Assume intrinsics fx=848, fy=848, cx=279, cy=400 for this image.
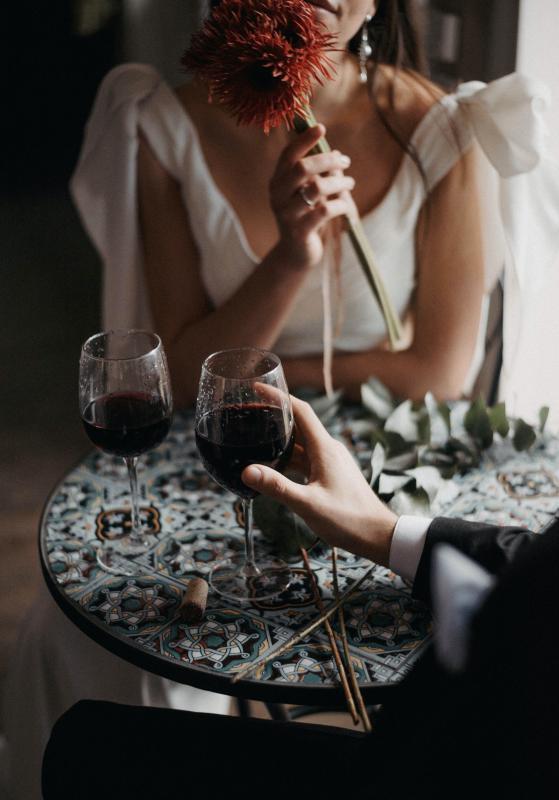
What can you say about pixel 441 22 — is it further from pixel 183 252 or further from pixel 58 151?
pixel 58 151

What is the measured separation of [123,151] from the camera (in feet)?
5.18

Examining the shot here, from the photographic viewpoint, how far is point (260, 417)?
3.13 ft

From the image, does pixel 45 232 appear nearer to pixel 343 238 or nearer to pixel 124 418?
pixel 343 238

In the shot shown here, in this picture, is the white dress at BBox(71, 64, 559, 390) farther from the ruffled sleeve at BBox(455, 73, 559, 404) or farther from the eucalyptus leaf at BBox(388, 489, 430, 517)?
the eucalyptus leaf at BBox(388, 489, 430, 517)

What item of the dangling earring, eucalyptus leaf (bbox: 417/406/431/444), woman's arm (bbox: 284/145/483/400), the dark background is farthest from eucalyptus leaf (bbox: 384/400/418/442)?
the dark background

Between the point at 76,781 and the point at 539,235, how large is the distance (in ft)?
3.65

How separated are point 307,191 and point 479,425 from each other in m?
0.44

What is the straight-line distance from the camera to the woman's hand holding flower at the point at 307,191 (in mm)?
1263

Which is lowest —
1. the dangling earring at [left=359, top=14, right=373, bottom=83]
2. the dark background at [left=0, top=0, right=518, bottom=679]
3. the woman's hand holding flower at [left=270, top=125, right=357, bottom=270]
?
the dark background at [left=0, top=0, right=518, bottom=679]

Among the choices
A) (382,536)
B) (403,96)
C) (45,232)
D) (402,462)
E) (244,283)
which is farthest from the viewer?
(45,232)

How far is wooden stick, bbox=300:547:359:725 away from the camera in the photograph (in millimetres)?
837

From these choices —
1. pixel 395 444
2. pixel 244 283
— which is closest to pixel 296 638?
pixel 395 444

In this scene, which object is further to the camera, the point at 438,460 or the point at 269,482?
the point at 438,460

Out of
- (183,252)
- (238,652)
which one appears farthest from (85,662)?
(183,252)
